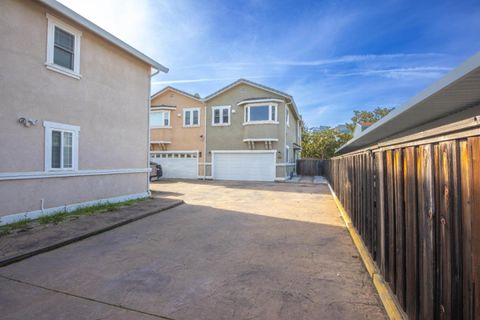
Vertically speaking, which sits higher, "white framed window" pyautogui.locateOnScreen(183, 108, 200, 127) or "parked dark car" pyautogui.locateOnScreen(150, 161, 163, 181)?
"white framed window" pyautogui.locateOnScreen(183, 108, 200, 127)

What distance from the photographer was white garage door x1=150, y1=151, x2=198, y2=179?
2020cm

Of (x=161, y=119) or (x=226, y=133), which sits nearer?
(x=226, y=133)

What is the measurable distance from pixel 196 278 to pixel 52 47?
7219mm

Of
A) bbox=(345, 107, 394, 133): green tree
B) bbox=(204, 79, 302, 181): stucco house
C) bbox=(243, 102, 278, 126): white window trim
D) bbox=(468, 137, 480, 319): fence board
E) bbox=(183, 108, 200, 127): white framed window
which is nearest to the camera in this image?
bbox=(468, 137, 480, 319): fence board

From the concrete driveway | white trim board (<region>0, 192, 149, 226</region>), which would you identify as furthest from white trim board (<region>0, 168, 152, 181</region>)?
the concrete driveway

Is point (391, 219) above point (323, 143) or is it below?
below

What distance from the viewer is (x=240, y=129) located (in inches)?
745

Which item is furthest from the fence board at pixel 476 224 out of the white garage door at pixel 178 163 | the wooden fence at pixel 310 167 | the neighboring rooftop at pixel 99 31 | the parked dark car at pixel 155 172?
the wooden fence at pixel 310 167

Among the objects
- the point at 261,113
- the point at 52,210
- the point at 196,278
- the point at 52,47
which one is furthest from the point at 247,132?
the point at 196,278

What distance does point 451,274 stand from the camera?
1.52 metres

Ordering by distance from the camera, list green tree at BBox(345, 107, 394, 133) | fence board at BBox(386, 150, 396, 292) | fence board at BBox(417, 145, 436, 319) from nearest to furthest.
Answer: fence board at BBox(417, 145, 436, 319) → fence board at BBox(386, 150, 396, 292) → green tree at BBox(345, 107, 394, 133)

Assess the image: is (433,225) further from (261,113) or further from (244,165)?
(244,165)

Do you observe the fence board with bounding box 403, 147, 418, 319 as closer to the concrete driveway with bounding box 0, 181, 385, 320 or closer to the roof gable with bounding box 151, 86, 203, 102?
the concrete driveway with bounding box 0, 181, 385, 320

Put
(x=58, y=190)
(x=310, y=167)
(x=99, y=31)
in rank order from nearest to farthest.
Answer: (x=58, y=190), (x=99, y=31), (x=310, y=167)
